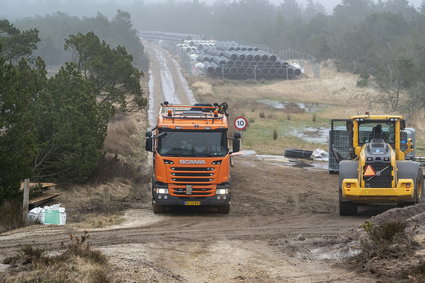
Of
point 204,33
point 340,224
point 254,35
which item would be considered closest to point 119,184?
point 340,224

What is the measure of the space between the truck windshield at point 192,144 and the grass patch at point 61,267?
23.0 ft

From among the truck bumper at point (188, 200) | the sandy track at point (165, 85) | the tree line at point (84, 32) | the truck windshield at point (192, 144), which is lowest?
the truck bumper at point (188, 200)

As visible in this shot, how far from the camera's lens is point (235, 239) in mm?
15508

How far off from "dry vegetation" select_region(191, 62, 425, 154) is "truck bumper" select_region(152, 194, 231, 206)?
17.3 meters

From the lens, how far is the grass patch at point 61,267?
412 inches

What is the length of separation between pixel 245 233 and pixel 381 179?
4.22m

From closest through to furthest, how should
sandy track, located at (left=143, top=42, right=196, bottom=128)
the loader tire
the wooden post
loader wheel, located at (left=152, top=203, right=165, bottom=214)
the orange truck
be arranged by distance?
the wooden post
the orange truck
loader wheel, located at (left=152, top=203, right=165, bottom=214)
the loader tire
sandy track, located at (left=143, top=42, right=196, bottom=128)

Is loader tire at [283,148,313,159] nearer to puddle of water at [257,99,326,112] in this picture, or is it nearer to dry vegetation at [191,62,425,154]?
dry vegetation at [191,62,425,154]

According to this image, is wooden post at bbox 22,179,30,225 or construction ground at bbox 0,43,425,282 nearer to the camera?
construction ground at bbox 0,43,425,282

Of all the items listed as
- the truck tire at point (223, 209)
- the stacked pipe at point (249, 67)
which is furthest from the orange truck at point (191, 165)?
the stacked pipe at point (249, 67)

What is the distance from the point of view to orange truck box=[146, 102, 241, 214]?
1911 cm

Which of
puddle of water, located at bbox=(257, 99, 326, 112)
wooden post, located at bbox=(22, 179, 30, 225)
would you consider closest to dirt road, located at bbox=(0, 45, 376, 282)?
wooden post, located at bbox=(22, 179, 30, 225)

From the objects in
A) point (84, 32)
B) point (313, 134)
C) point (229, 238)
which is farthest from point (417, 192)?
point (84, 32)

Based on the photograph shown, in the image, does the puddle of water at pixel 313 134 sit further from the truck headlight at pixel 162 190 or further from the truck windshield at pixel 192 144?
the truck headlight at pixel 162 190
